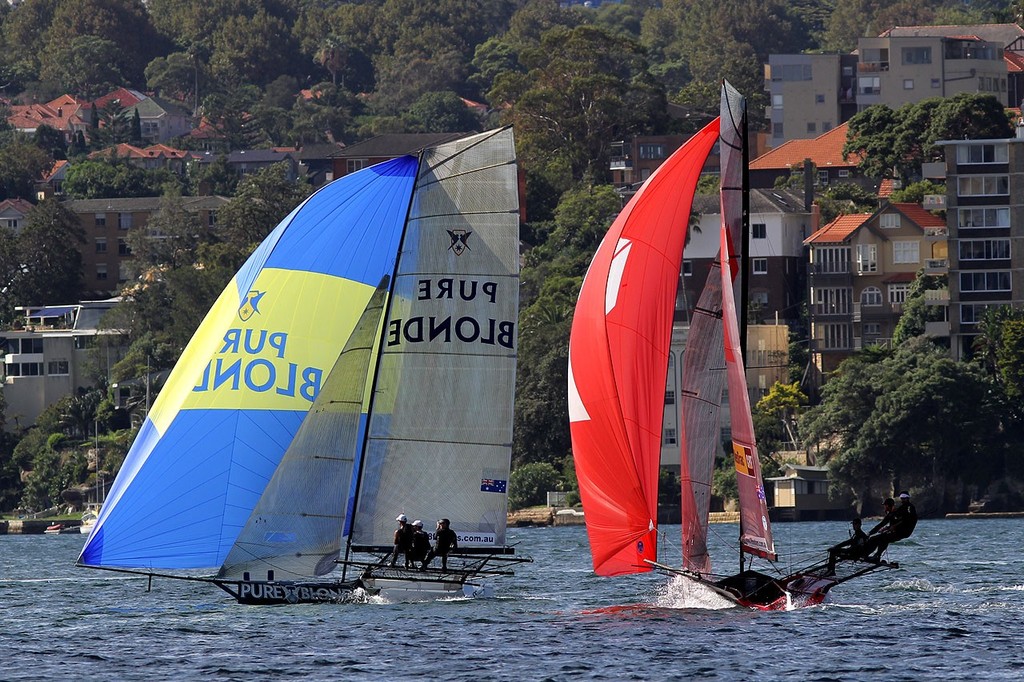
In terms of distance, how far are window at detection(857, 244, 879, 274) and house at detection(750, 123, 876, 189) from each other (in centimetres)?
1788

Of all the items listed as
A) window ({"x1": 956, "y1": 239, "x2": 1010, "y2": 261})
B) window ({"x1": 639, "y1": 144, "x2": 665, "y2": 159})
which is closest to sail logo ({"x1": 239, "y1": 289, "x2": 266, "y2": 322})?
window ({"x1": 956, "y1": 239, "x2": 1010, "y2": 261})

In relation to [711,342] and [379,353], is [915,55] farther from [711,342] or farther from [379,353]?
[711,342]

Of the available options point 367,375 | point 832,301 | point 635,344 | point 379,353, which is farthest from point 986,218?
point 635,344

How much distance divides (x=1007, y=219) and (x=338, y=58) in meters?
115

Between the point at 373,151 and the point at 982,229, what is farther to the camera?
the point at 373,151

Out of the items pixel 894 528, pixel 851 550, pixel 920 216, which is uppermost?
pixel 920 216

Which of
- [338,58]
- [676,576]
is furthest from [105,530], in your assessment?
[338,58]

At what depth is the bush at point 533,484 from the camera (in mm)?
83625

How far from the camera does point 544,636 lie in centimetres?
2995

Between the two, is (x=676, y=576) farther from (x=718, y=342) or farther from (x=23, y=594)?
(x=23, y=594)

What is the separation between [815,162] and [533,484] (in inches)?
1520

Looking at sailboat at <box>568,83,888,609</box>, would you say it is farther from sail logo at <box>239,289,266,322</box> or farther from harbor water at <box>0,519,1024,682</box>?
sail logo at <box>239,289,266,322</box>

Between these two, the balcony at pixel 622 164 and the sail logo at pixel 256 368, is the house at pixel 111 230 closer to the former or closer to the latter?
the balcony at pixel 622 164

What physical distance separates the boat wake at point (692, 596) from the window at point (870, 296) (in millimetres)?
60894
